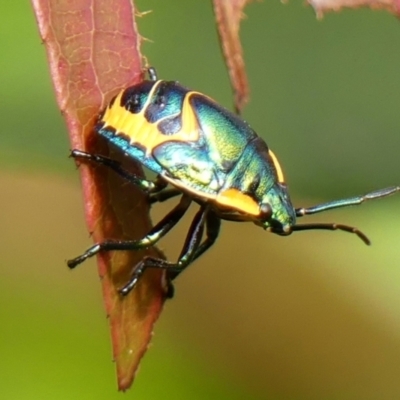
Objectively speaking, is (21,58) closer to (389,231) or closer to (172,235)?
(172,235)

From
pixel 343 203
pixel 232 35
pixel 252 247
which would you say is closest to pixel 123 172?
pixel 232 35

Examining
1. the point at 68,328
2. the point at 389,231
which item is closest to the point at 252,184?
the point at 68,328

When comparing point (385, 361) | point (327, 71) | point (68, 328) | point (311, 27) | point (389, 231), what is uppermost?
point (311, 27)

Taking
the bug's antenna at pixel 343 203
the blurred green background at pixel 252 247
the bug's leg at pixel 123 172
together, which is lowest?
the blurred green background at pixel 252 247

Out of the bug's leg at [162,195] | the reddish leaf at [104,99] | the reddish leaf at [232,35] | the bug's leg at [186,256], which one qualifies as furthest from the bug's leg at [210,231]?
the reddish leaf at [232,35]

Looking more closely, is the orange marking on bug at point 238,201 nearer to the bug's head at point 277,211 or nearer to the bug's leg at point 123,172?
the bug's head at point 277,211
